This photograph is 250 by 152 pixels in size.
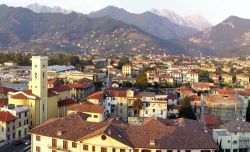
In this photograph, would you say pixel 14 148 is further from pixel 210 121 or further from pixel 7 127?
pixel 210 121

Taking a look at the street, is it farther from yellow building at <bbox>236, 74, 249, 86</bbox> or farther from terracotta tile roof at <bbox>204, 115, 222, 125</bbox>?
yellow building at <bbox>236, 74, 249, 86</bbox>

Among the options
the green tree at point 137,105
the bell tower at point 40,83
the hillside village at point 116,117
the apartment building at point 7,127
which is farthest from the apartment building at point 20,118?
the green tree at point 137,105

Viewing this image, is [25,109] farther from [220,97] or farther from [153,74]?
[153,74]

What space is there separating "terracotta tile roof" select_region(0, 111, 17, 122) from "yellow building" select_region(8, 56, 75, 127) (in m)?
3.71

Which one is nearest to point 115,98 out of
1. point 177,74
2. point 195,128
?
point 195,128

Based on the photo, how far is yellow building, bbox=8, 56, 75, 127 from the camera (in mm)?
39969

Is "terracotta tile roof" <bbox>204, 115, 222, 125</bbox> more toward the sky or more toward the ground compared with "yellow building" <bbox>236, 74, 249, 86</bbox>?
more toward the ground

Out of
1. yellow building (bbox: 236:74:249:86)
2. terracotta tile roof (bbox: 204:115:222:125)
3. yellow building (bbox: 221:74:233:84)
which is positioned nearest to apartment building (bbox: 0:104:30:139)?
terracotta tile roof (bbox: 204:115:222:125)

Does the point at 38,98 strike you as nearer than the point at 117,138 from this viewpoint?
No

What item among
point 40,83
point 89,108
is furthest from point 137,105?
point 40,83

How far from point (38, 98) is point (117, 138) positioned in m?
17.9

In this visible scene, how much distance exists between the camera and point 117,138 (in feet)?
79.1

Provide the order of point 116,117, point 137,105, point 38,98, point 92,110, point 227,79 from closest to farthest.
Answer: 1. point 92,110
2. point 116,117
3. point 38,98
4. point 137,105
5. point 227,79

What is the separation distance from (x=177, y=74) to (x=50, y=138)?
6087cm
